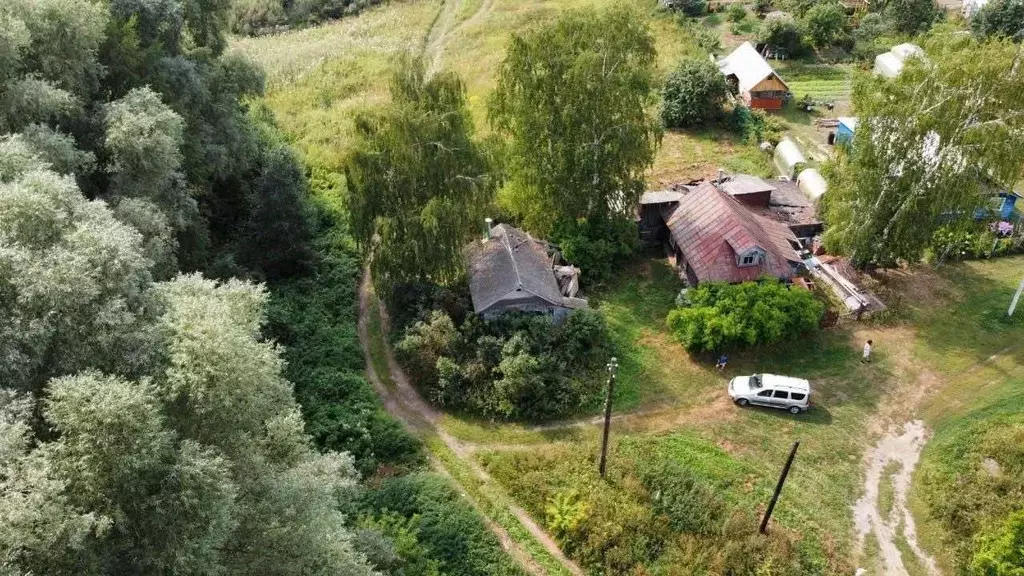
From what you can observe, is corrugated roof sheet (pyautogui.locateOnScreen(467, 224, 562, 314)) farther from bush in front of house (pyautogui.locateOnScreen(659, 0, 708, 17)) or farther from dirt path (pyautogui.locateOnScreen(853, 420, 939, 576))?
bush in front of house (pyautogui.locateOnScreen(659, 0, 708, 17))

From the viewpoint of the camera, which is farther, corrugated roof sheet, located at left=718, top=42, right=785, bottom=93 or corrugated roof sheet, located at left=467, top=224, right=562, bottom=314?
corrugated roof sheet, located at left=718, top=42, right=785, bottom=93

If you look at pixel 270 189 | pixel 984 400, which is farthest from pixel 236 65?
pixel 984 400

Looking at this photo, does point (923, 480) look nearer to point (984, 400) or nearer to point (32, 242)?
point (984, 400)

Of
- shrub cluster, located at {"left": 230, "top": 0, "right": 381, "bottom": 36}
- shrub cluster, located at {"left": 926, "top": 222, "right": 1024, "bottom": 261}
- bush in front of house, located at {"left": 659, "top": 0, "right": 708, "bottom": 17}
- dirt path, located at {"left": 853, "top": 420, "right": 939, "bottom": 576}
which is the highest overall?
shrub cluster, located at {"left": 230, "top": 0, "right": 381, "bottom": 36}

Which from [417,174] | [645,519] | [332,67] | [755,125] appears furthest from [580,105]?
[332,67]

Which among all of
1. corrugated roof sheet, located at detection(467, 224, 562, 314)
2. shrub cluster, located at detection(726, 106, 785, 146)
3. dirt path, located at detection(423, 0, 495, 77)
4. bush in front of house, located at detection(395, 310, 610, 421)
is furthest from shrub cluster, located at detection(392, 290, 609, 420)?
dirt path, located at detection(423, 0, 495, 77)

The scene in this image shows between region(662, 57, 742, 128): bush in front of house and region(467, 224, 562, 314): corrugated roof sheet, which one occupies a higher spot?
region(662, 57, 742, 128): bush in front of house
